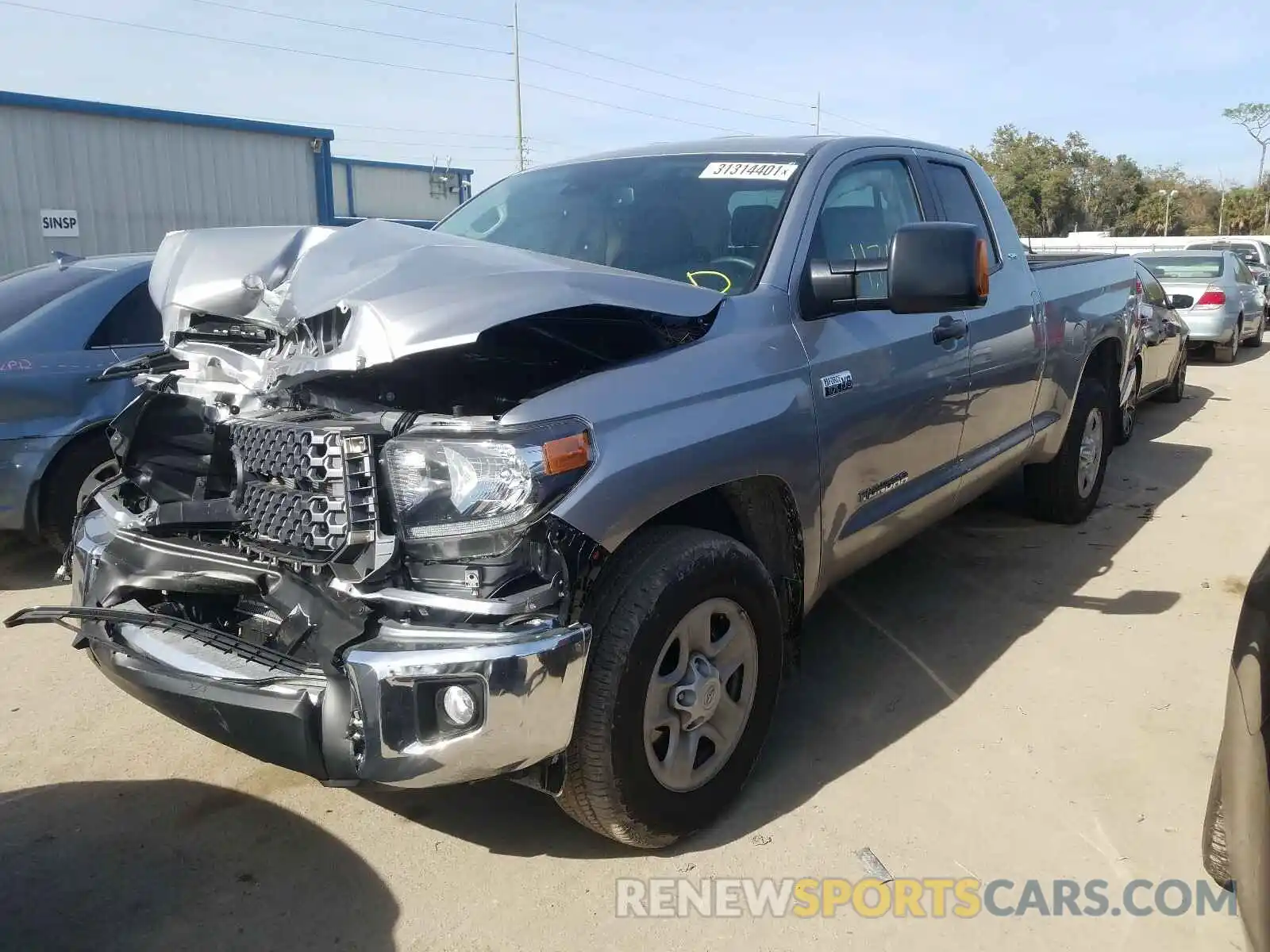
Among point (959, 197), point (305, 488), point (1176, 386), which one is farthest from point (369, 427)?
point (1176, 386)

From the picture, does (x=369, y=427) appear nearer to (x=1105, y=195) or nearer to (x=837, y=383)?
(x=837, y=383)

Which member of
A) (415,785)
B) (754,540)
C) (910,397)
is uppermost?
(910,397)

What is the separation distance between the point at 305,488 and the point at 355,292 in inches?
19.3

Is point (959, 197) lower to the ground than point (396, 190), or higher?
lower

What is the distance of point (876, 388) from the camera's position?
340cm

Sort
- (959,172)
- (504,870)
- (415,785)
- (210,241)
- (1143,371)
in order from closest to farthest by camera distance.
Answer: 1. (415,785)
2. (504,870)
3. (210,241)
4. (959,172)
5. (1143,371)

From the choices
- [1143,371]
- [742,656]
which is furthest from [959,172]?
[1143,371]

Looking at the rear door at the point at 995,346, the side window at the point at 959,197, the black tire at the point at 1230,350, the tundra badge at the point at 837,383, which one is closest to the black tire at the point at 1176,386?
the black tire at the point at 1230,350

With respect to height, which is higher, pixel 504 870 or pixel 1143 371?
pixel 1143 371

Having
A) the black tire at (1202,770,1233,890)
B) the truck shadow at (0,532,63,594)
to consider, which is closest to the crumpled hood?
the black tire at (1202,770,1233,890)

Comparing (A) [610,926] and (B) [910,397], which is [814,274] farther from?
(A) [610,926]

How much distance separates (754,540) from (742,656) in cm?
37

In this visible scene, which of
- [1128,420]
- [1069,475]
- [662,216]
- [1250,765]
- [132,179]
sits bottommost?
[1128,420]

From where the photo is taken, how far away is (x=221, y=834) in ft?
9.48
